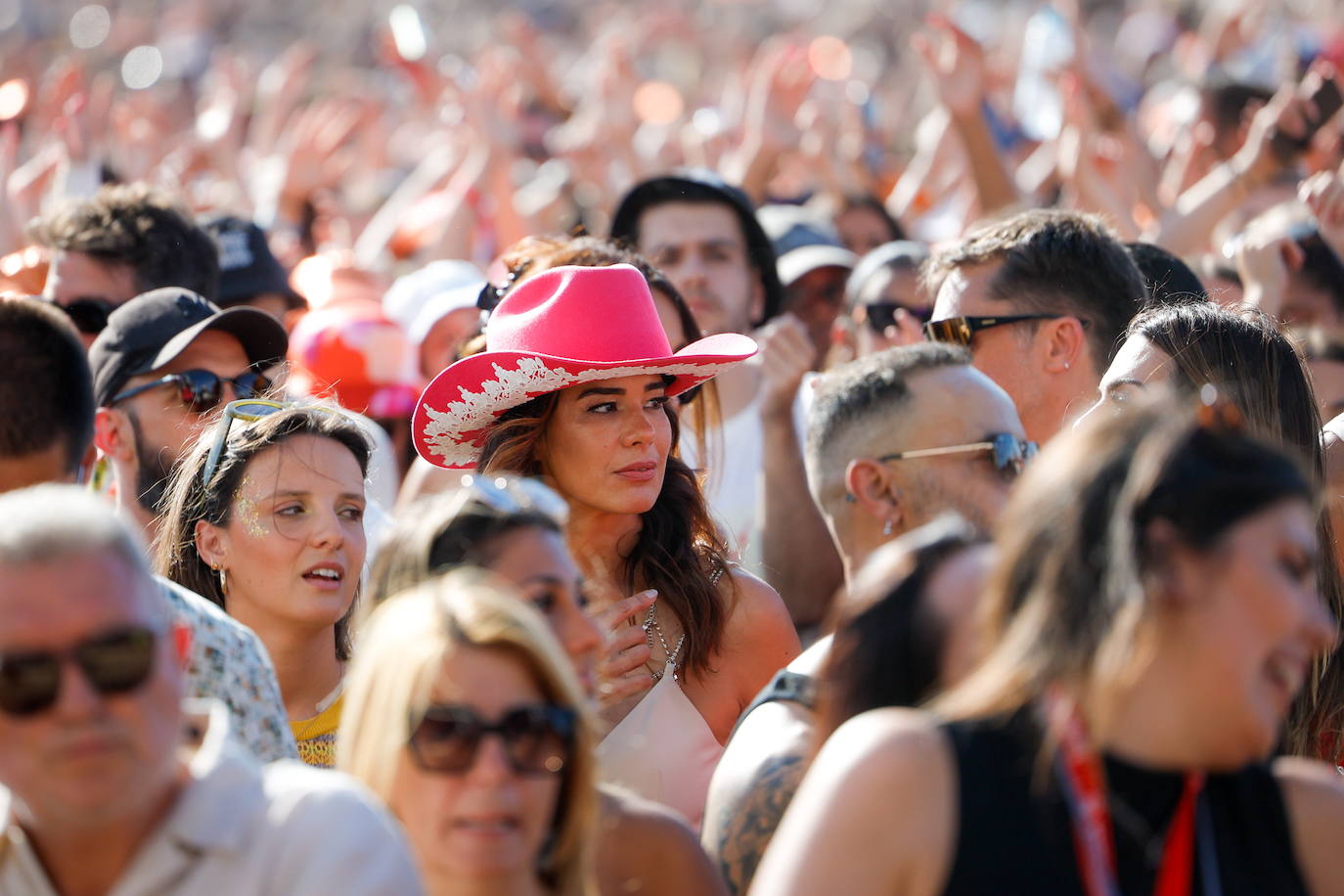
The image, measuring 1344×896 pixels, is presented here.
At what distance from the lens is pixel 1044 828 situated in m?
1.86

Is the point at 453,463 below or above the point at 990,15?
below

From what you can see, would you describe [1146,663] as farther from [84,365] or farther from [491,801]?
[84,365]

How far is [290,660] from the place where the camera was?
11.0ft

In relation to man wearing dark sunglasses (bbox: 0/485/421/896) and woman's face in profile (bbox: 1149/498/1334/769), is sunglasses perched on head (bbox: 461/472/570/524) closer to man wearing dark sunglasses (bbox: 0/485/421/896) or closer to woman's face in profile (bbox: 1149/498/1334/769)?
man wearing dark sunglasses (bbox: 0/485/421/896)

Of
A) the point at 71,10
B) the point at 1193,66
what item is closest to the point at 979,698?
the point at 1193,66

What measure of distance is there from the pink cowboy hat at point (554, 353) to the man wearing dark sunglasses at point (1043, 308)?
2.13 feet

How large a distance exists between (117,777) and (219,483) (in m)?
1.61

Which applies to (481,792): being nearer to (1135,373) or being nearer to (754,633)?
(754,633)

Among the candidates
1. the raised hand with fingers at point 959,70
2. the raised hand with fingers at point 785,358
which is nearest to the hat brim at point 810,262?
the raised hand with fingers at point 959,70

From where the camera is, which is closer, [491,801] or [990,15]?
[491,801]

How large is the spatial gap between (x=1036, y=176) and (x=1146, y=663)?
295 inches

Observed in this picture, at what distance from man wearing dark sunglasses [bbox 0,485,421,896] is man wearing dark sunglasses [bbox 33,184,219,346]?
3.16 metres

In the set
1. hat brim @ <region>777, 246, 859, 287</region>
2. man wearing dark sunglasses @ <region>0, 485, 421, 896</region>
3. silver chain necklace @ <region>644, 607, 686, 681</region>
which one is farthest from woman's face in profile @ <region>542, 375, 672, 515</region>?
hat brim @ <region>777, 246, 859, 287</region>

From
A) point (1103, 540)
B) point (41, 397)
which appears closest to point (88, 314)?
point (41, 397)
